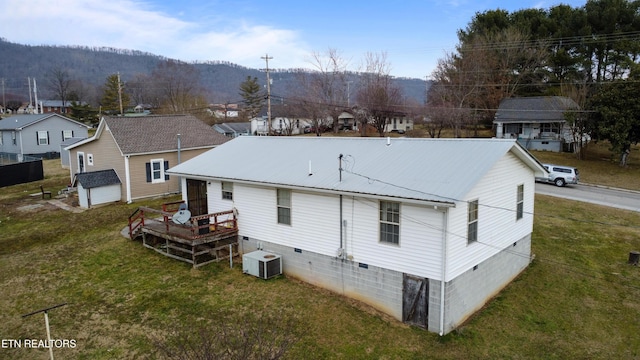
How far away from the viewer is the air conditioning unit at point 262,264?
15.7 metres

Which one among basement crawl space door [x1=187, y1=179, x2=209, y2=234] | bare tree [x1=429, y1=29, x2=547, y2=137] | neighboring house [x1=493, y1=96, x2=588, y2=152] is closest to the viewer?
basement crawl space door [x1=187, y1=179, x2=209, y2=234]

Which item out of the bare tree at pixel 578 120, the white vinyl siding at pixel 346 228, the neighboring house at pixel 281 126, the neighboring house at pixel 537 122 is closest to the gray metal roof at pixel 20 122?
the neighboring house at pixel 281 126

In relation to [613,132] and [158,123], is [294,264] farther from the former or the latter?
[613,132]

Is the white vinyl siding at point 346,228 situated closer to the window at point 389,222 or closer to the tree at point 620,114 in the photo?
the window at point 389,222

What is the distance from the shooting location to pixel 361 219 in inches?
544

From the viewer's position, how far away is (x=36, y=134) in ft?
151

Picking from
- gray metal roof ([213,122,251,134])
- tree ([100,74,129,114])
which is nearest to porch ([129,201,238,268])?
gray metal roof ([213,122,251,134])

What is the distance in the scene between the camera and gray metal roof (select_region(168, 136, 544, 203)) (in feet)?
42.3

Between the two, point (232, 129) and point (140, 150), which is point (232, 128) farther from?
point (140, 150)

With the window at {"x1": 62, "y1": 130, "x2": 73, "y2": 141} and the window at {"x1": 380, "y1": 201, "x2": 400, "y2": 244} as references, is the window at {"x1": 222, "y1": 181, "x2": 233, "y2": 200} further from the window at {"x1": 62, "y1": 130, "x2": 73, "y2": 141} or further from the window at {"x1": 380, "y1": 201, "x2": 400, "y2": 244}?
the window at {"x1": 62, "y1": 130, "x2": 73, "y2": 141}

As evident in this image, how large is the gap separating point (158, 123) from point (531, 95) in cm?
4480

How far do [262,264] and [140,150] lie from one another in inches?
607

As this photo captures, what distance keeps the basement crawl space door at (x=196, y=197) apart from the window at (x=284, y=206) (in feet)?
Result: 17.0

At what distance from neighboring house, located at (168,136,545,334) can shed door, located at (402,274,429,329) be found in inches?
1.1
